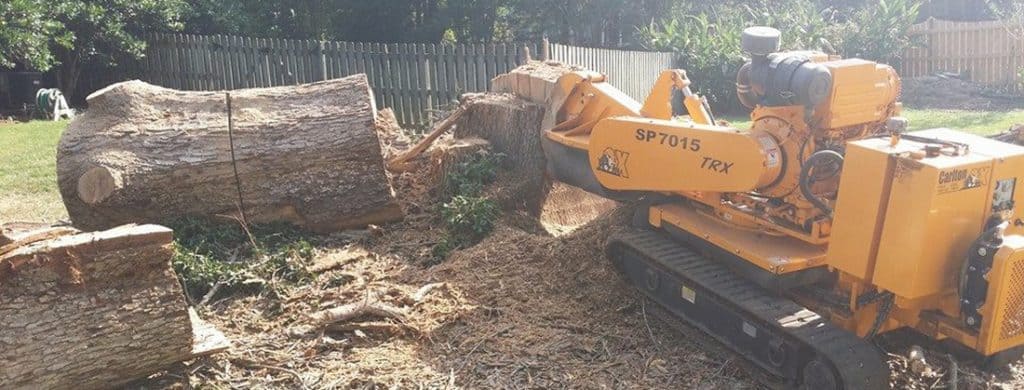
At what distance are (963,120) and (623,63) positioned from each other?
5.68m

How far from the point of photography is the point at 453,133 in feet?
28.0

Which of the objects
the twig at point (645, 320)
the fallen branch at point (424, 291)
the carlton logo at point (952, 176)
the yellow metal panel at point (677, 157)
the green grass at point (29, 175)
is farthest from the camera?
the green grass at point (29, 175)

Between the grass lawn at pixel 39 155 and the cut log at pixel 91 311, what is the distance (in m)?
3.79

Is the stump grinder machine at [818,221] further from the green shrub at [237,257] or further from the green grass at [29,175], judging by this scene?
the green grass at [29,175]

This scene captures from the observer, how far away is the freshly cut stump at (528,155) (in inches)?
303

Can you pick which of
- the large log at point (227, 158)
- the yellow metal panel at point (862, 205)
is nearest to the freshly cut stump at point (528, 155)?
the large log at point (227, 158)

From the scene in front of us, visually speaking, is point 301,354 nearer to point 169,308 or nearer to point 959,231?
point 169,308

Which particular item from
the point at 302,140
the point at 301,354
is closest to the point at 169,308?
the point at 301,354

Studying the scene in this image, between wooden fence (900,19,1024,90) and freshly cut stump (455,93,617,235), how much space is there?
44.4 feet

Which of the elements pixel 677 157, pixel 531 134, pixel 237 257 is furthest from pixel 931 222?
pixel 237 257

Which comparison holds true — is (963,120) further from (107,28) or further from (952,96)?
(107,28)

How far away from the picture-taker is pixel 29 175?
9.83 m

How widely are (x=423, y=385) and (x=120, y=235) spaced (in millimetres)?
1848

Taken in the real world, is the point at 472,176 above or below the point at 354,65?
below
